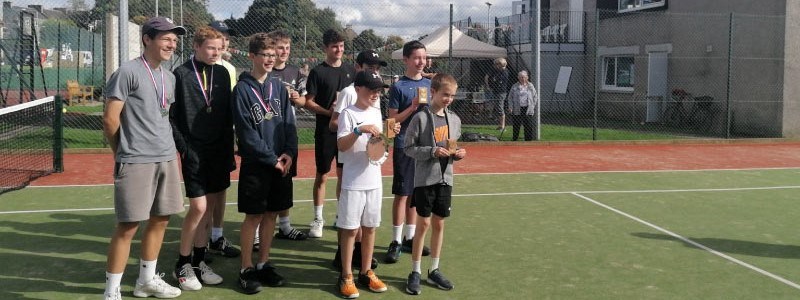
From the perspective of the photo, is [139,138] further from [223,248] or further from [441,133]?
[441,133]

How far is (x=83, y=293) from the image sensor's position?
16.0ft

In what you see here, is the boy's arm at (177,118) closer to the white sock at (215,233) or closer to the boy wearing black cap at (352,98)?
the boy wearing black cap at (352,98)

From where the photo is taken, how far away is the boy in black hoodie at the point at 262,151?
4816mm

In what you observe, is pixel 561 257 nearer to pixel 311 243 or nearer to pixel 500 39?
pixel 311 243

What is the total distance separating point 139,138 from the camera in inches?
176

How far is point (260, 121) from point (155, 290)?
53.2 inches

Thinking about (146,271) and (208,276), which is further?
(208,276)

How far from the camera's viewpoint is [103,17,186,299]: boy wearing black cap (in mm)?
4398

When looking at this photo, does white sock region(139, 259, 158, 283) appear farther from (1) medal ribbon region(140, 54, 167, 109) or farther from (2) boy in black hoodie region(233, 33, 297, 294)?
(1) medal ribbon region(140, 54, 167, 109)

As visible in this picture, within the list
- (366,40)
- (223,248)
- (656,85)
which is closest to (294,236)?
(223,248)

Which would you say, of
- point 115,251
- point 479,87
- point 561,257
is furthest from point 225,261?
point 479,87

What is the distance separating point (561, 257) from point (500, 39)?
22.2m

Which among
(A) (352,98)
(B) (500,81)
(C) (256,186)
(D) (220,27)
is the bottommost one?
(C) (256,186)

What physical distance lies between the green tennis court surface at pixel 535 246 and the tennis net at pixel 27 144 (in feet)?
4.03
